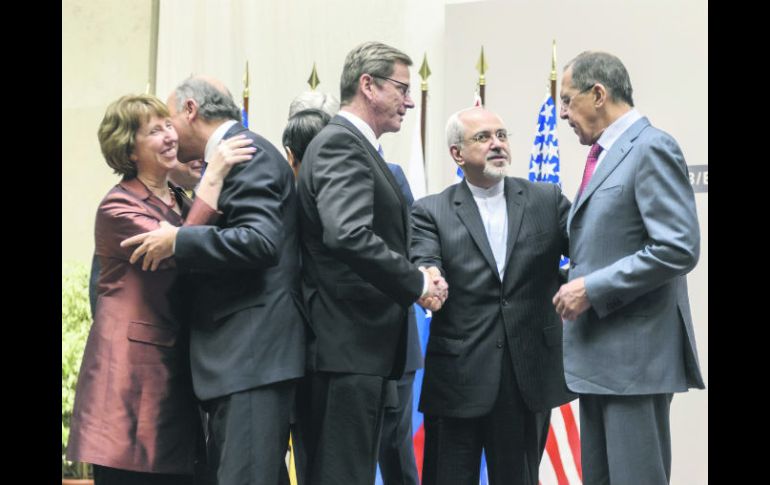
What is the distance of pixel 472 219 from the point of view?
3.44 meters

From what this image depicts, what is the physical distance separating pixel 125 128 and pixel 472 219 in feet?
3.85

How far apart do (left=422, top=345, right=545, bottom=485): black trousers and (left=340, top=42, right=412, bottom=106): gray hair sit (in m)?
0.97

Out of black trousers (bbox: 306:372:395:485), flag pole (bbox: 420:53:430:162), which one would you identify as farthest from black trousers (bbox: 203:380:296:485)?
flag pole (bbox: 420:53:430:162)

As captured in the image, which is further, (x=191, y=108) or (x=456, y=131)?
(x=456, y=131)

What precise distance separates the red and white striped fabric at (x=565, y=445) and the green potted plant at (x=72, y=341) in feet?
7.76

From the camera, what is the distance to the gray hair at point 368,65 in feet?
10.4

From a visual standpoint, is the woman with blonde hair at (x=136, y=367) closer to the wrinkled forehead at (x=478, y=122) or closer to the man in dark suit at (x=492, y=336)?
the man in dark suit at (x=492, y=336)

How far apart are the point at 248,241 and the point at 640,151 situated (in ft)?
3.76

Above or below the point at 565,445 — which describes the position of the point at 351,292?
above

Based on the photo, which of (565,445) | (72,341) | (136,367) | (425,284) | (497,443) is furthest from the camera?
(72,341)

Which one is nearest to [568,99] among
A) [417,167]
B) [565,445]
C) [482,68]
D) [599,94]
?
[599,94]

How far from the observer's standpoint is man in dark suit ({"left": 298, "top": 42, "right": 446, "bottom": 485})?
2.89 metres

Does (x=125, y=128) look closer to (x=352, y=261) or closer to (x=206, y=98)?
(x=206, y=98)

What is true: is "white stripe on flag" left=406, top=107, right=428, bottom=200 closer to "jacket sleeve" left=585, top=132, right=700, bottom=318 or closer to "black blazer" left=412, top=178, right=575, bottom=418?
"black blazer" left=412, top=178, right=575, bottom=418
